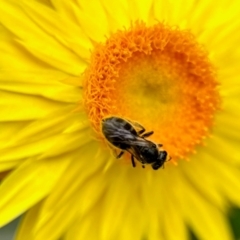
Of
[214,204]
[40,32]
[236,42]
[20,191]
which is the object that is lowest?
[20,191]

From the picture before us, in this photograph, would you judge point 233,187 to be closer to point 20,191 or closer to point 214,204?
point 214,204

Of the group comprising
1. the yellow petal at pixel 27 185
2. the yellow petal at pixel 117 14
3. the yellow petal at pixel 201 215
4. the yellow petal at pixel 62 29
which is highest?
the yellow petal at pixel 117 14

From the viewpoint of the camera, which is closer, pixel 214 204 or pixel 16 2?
pixel 16 2

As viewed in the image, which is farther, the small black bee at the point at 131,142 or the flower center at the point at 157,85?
the flower center at the point at 157,85

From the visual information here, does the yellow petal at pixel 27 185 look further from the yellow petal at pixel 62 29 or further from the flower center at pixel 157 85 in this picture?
the yellow petal at pixel 62 29

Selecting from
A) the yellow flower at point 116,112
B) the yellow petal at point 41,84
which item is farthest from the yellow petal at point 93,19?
the yellow petal at point 41,84

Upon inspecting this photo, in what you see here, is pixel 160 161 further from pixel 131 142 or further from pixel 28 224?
pixel 28 224

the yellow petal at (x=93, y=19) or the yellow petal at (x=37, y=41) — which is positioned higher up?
the yellow petal at (x=93, y=19)

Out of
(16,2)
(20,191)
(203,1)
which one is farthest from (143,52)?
(20,191)
